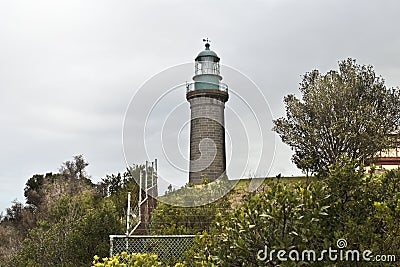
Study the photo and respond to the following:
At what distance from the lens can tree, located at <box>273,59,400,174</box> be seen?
16297mm

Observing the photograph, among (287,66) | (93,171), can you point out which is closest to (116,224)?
(287,66)

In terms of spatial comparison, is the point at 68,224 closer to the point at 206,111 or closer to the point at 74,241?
the point at 74,241

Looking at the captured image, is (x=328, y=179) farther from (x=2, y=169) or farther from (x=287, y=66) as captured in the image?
(x=2, y=169)

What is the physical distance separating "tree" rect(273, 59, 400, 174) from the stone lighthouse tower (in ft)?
9.87

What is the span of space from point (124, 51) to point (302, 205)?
34.1ft

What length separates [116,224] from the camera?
884 cm

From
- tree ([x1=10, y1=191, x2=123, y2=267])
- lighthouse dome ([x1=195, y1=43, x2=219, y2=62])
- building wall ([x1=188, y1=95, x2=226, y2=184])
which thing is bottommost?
tree ([x1=10, y1=191, x2=123, y2=267])

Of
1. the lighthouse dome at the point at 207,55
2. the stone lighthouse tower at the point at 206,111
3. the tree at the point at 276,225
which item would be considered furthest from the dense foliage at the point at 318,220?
the lighthouse dome at the point at 207,55

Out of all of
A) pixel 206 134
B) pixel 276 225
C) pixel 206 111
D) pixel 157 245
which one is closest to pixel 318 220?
pixel 276 225

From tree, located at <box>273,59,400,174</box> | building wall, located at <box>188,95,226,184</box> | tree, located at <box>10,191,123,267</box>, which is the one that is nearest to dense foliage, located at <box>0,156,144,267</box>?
tree, located at <box>10,191,123,267</box>

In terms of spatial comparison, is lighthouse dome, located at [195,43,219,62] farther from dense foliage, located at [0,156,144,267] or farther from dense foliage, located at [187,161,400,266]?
dense foliage, located at [187,161,400,266]

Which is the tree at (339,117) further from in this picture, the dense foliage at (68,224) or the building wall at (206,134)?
the dense foliage at (68,224)

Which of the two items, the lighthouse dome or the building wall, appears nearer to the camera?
the building wall

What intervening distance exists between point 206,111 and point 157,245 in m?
9.36
